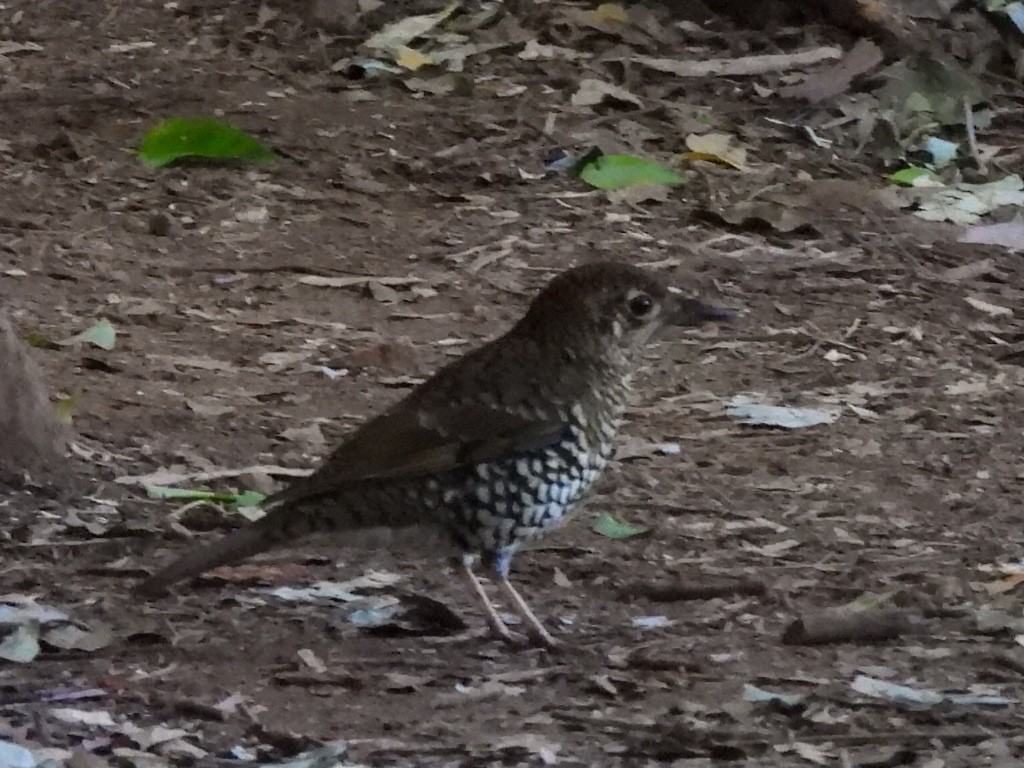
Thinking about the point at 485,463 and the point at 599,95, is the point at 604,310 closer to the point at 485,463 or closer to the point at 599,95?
the point at 485,463

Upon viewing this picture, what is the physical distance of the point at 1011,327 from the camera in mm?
6812

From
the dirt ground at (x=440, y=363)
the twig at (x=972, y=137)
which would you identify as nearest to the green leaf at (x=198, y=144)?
the dirt ground at (x=440, y=363)

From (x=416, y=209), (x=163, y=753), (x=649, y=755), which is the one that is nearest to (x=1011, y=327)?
(x=416, y=209)

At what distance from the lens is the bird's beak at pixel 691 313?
4.65m

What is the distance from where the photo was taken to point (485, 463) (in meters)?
4.33

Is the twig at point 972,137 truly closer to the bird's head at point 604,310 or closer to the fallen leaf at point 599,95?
the fallen leaf at point 599,95

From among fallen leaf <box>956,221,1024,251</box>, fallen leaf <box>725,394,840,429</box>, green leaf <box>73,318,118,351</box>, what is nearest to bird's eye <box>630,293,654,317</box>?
fallen leaf <box>725,394,840,429</box>

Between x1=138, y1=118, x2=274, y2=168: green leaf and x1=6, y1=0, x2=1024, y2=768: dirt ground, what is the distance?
0.36 feet

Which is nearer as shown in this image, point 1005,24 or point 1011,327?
point 1011,327

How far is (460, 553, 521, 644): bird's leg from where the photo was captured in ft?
14.1

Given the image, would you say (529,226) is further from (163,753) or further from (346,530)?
(163,753)

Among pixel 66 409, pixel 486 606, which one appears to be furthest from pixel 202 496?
pixel 486 606

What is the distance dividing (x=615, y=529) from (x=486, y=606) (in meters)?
0.74

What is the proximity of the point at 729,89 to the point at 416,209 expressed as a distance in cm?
201
